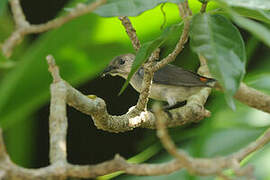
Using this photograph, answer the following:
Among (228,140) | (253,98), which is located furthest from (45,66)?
(253,98)

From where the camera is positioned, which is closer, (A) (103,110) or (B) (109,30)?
(A) (103,110)

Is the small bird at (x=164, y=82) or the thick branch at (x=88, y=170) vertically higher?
the thick branch at (x=88, y=170)

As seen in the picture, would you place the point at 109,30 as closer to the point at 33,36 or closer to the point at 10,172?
the point at 33,36

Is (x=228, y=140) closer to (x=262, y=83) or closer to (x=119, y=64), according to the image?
(x=262, y=83)

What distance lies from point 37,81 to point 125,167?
2.62 meters

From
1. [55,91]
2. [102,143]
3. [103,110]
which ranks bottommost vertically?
[102,143]

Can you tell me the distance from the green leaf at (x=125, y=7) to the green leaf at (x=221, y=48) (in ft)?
0.42

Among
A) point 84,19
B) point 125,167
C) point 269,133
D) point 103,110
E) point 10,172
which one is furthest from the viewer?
point 84,19

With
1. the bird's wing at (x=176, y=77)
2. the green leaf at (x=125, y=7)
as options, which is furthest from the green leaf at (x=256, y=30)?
the bird's wing at (x=176, y=77)

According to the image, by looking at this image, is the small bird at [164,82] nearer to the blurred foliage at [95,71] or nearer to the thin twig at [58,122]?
the blurred foliage at [95,71]

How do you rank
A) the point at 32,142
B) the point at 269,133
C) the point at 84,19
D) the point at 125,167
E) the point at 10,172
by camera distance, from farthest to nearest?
the point at 32,142
the point at 84,19
the point at 269,133
the point at 125,167
the point at 10,172

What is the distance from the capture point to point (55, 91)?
1760mm

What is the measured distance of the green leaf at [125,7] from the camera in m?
1.62

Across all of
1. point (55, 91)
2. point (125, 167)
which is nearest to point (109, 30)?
point (55, 91)
